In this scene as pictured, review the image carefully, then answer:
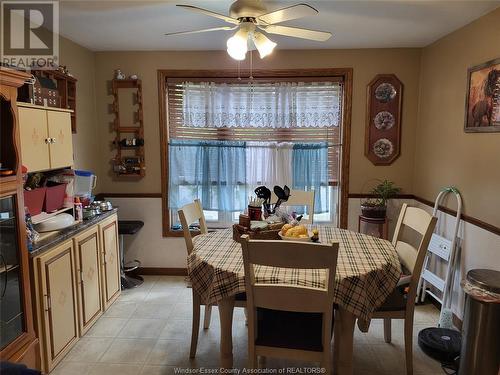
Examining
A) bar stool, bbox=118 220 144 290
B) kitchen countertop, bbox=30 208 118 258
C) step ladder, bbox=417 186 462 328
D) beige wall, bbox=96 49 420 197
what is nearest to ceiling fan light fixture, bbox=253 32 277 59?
beige wall, bbox=96 49 420 197

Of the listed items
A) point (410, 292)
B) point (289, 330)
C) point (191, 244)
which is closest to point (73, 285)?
point (191, 244)

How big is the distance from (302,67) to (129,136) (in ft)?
6.11

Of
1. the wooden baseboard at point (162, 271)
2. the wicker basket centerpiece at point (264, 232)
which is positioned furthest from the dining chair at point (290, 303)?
the wooden baseboard at point (162, 271)

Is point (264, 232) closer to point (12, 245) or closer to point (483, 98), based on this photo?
point (12, 245)

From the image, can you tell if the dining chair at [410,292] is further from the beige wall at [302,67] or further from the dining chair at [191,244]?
the beige wall at [302,67]

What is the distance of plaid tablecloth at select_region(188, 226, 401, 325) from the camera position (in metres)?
1.69

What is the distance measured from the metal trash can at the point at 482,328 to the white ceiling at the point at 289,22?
1.72 metres

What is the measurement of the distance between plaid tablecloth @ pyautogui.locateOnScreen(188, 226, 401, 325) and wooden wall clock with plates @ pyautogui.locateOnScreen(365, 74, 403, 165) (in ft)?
5.33

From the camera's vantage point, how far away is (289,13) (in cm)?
180

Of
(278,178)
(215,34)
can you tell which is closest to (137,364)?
(278,178)

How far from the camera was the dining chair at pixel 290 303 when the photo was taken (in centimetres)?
151

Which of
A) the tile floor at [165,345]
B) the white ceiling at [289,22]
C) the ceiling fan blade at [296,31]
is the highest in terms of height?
the white ceiling at [289,22]

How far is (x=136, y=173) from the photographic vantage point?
366cm

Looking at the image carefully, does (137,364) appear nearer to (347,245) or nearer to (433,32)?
(347,245)
